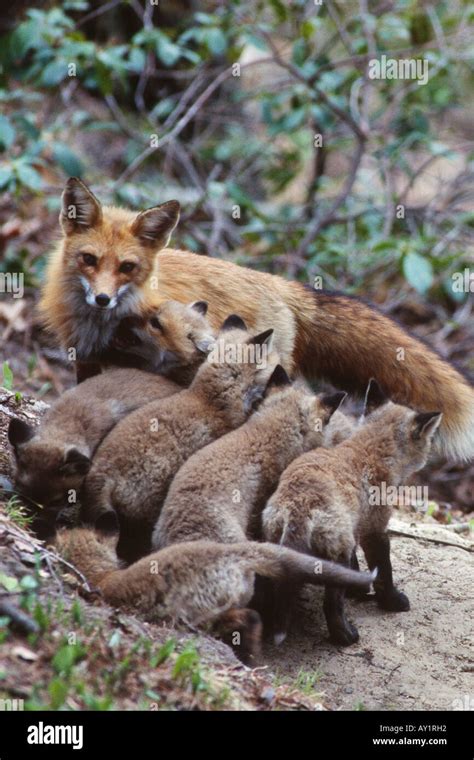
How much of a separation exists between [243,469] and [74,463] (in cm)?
110

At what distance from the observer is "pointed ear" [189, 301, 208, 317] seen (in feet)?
23.7

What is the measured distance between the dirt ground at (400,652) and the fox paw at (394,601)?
0.05m

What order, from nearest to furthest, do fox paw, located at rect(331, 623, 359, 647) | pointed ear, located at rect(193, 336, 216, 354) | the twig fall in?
fox paw, located at rect(331, 623, 359, 647) < pointed ear, located at rect(193, 336, 216, 354) < the twig

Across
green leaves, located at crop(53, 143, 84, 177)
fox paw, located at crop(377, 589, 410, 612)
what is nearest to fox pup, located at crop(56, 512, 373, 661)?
fox paw, located at crop(377, 589, 410, 612)

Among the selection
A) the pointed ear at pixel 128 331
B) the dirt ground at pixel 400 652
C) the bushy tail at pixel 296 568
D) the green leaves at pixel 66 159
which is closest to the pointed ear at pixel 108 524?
the bushy tail at pixel 296 568

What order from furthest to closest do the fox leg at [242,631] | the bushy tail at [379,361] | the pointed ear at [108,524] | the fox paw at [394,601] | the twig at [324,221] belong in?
the twig at [324,221] < the bushy tail at [379,361] < the fox paw at [394,601] < the pointed ear at [108,524] < the fox leg at [242,631]

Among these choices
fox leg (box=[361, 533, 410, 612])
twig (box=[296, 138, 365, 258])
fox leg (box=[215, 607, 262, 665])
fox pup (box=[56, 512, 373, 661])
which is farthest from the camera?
twig (box=[296, 138, 365, 258])

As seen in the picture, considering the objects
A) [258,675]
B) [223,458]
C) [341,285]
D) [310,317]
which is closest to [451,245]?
[341,285]

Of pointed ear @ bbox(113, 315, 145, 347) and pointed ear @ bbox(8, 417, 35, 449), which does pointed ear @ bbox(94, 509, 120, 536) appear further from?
pointed ear @ bbox(113, 315, 145, 347)

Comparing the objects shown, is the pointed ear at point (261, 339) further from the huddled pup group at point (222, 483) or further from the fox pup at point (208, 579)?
the fox pup at point (208, 579)

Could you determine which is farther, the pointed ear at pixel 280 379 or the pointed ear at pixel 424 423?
the pointed ear at pixel 280 379

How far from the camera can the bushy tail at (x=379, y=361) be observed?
743cm

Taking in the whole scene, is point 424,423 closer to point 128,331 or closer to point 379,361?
point 379,361
